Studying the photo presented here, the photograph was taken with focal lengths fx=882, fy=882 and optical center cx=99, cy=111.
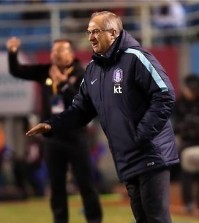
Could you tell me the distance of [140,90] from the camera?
6.21m

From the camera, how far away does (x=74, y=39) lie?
52.4ft

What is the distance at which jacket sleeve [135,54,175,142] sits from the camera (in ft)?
19.9

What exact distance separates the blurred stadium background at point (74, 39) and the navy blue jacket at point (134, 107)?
7.25 m

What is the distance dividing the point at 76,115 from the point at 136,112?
0.72 meters

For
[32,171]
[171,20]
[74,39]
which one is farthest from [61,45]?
[171,20]

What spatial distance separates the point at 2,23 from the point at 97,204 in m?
7.61

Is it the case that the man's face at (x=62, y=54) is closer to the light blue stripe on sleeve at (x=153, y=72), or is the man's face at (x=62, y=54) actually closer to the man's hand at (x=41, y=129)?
the man's hand at (x=41, y=129)

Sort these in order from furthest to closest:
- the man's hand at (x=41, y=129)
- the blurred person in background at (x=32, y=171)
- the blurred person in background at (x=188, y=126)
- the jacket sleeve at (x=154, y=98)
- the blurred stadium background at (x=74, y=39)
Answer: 1. the blurred stadium background at (x=74, y=39)
2. the blurred person in background at (x=32, y=171)
3. the blurred person in background at (x=188, y=126)
4. the man's hand at (x=41, y=129)
5. the jacket sleeve at (x=154, y=98)

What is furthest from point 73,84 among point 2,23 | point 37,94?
point 2,23

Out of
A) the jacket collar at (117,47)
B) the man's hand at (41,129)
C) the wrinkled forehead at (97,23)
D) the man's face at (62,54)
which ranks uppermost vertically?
the wrinkled forehead at (97,23)

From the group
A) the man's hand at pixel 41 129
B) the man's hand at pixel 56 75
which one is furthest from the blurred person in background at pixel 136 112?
the man's hand at pixel 56 75

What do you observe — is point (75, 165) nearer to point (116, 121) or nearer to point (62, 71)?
point (62, 71)

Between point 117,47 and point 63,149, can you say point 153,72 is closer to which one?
point 117,47

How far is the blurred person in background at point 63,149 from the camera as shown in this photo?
8.79m
